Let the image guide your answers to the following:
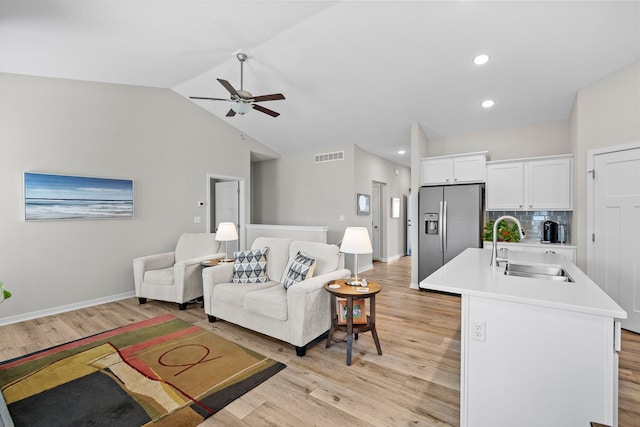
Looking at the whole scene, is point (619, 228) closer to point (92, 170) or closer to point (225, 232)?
point (225, 232)

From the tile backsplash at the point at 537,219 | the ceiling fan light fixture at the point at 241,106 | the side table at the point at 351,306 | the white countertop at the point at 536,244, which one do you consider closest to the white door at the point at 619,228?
the white countertop at the point at 536,244

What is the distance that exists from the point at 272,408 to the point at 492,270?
71.9 inches

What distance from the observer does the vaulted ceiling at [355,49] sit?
2.70 metres

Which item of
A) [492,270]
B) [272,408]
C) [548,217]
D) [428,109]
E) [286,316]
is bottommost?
[272,408]

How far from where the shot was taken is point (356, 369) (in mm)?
2428

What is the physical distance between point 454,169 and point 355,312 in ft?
10.7

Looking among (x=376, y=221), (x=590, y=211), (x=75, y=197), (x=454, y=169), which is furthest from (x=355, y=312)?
(x=376, y=221)

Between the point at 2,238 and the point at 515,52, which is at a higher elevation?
the point at 515,52

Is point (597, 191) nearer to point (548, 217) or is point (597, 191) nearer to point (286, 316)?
point (548, 217)

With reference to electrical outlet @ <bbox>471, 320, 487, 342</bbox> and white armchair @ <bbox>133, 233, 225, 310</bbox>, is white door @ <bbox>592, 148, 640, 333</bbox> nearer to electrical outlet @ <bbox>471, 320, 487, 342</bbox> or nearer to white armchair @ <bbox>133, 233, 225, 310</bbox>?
electrical outlet @ <bbox>471, 320, 487, 342</bbox>

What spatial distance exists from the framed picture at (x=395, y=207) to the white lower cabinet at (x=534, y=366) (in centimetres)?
621

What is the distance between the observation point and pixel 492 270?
217cm

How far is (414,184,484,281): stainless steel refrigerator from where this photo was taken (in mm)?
4508

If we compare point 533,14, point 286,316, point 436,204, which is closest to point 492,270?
point 286,316
